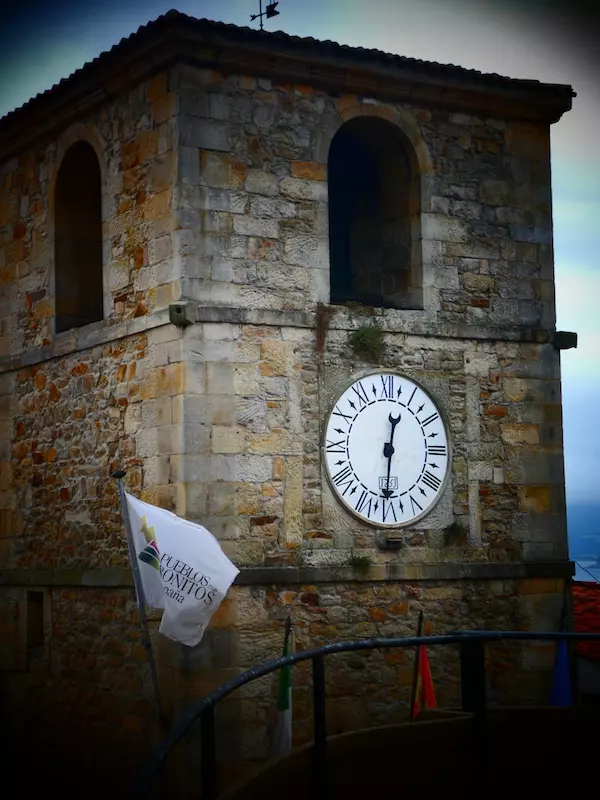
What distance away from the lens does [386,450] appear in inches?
473

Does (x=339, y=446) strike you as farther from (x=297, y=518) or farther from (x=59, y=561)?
(x=59, y=561)

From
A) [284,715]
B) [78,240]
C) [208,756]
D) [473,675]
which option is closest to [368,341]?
[284,715]

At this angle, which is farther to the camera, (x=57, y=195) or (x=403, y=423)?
(x=57, y=195)

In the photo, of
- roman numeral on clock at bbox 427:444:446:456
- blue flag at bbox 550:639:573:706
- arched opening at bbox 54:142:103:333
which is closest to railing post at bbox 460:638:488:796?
roman numeral on clock at bbox 427:444:446:456

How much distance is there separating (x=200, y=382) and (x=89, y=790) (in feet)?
12.4

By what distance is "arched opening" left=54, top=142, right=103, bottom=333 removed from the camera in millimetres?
13477

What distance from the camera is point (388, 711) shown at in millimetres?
11844

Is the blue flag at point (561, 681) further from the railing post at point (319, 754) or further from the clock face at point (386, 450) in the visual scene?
the railing post at point (319, 754)

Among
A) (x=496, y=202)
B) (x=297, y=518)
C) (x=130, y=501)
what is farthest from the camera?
(x=496, y=202)

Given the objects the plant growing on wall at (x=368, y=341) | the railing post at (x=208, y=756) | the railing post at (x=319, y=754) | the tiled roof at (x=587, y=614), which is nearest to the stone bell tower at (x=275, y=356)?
the plant growing on wall at (x=368, y=341)

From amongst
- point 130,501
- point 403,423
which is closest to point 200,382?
point 130,501

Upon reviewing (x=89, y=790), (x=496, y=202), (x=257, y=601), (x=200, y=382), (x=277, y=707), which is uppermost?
(x=496, y=202)

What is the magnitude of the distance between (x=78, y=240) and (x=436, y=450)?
159 inches

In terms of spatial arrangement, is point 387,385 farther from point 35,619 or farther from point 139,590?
point 35,619
